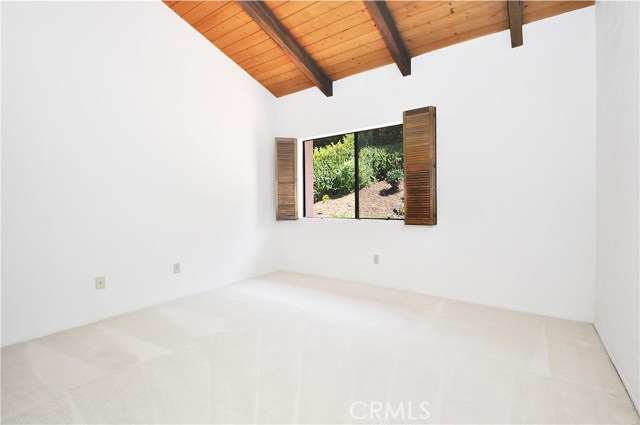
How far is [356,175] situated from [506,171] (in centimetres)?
172

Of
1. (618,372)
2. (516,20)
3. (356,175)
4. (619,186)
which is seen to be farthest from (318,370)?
(516,20)

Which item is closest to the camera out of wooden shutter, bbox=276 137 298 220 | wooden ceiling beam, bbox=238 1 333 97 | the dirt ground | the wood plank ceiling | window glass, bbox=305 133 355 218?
the wood plank ceiling

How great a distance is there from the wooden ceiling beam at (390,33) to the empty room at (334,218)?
0.02 meters

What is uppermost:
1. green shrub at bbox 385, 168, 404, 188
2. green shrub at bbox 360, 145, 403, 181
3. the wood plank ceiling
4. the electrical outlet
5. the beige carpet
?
the wood plank ceiling

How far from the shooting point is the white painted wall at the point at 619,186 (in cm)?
166

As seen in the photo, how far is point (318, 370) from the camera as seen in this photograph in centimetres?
193

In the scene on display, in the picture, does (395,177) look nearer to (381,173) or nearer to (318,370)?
(381,173)

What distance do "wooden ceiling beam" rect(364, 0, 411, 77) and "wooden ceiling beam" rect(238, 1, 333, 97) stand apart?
987 mm

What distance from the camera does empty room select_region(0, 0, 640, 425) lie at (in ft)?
5.73

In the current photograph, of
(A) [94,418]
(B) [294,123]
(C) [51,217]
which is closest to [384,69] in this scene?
(B) [294,123]

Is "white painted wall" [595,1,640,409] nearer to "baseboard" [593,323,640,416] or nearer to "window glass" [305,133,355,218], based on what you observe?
"baseboard" [593,323,640,416]

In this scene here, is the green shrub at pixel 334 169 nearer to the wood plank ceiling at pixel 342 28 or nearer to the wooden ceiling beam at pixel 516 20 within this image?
the wood plank ceiling at pixel 342 28

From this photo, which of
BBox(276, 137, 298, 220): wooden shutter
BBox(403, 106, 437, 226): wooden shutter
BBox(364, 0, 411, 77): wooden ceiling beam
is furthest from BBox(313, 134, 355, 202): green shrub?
BBox(364, 0, 411, 77): wooden ceiling beam

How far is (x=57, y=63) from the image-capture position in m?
2.57
